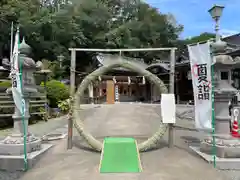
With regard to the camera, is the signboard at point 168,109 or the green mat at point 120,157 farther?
the signboard at point 168,109

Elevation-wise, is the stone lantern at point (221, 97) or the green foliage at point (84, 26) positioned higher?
the green foliage at point (84, 26)

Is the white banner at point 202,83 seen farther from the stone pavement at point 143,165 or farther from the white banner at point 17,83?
the white banner at point 17,83

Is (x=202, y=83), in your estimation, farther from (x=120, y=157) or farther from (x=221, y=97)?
(x=120, y=157)

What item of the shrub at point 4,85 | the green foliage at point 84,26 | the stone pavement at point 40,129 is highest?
the green foliage at point 84,26

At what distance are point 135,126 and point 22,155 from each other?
570cm

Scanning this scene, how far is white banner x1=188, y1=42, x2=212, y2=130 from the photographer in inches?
225

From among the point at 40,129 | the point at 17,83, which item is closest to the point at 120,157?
the point at 17,83

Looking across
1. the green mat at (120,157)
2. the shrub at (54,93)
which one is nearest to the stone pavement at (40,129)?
the shrub at (54,93)

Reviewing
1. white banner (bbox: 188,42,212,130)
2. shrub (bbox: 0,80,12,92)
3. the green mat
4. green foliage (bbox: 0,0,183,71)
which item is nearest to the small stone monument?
the green mat

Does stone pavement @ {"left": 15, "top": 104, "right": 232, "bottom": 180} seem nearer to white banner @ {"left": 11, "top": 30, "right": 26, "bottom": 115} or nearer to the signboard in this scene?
the signboard

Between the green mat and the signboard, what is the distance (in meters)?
1.16

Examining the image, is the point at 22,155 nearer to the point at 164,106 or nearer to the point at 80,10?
the point at 164,106

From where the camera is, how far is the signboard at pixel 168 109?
671cm

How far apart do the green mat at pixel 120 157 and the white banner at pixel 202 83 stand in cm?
162
